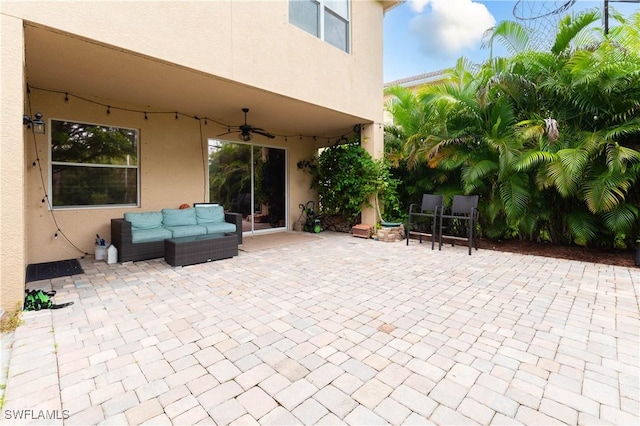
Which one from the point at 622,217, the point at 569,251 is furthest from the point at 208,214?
the point at 622,217

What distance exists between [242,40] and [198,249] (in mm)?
3384

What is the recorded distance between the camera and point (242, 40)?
485 centimetres

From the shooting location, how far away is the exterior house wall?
3023 mm

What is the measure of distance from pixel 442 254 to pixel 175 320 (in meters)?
4.82

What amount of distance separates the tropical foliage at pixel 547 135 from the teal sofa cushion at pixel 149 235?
216 inches

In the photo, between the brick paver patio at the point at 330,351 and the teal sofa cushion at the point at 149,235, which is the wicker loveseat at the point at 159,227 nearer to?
the teal sofa cushion at the point at 149,235

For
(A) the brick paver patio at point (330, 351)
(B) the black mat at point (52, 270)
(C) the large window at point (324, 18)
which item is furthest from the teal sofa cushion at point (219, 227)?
(C) the large window at point (324, 18)

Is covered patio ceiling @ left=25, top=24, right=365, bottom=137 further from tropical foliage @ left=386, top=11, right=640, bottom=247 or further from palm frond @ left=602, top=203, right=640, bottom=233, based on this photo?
palm frond @ left=602, top=203, right=640, bottom=233

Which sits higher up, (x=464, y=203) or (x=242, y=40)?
(x=242, y=40)

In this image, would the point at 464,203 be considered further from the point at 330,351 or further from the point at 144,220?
the point at 144,220

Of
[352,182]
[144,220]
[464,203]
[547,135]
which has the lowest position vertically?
[144,220]

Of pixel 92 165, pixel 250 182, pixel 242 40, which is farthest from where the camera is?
pixel 250 182

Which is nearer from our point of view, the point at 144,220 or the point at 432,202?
the point at 144,220

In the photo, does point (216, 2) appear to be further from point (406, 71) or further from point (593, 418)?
point (406, 71)
